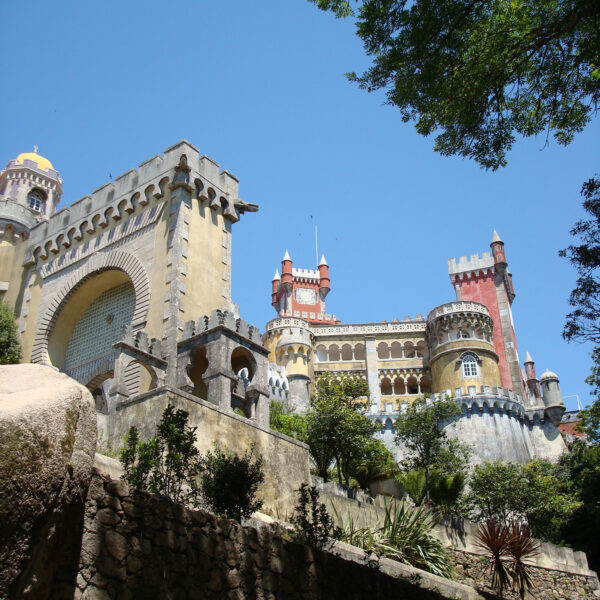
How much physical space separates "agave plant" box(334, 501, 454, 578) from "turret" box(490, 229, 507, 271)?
5285cm

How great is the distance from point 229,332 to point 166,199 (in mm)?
6144

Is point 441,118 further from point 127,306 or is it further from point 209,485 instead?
point 127,306

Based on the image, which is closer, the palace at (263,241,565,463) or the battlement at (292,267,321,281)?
the palace at (263,241,565,463)

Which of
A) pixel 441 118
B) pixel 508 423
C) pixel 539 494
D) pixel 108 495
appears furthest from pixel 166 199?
pixel 508 423

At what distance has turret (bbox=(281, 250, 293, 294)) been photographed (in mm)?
85062

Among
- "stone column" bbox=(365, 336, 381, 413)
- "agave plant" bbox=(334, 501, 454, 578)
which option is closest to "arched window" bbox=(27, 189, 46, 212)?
"stone column" bbox=(365, 336, 381, 413)

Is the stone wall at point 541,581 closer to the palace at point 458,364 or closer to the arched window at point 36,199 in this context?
the palace at point 458,364

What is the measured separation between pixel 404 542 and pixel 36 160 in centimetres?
3722

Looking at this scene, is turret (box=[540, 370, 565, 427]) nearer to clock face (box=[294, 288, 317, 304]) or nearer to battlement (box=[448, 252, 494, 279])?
battlement (box=[448, 252, 494, 279])

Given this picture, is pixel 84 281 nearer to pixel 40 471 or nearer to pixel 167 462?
pixel 167 462

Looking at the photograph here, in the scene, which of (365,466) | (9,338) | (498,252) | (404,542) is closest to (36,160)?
(9,338)

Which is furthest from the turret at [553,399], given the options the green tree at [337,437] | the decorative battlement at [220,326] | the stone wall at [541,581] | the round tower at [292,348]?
the decorative battlement at [220,326]

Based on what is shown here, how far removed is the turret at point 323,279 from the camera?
86250 millimetres

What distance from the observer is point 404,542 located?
634 inches
